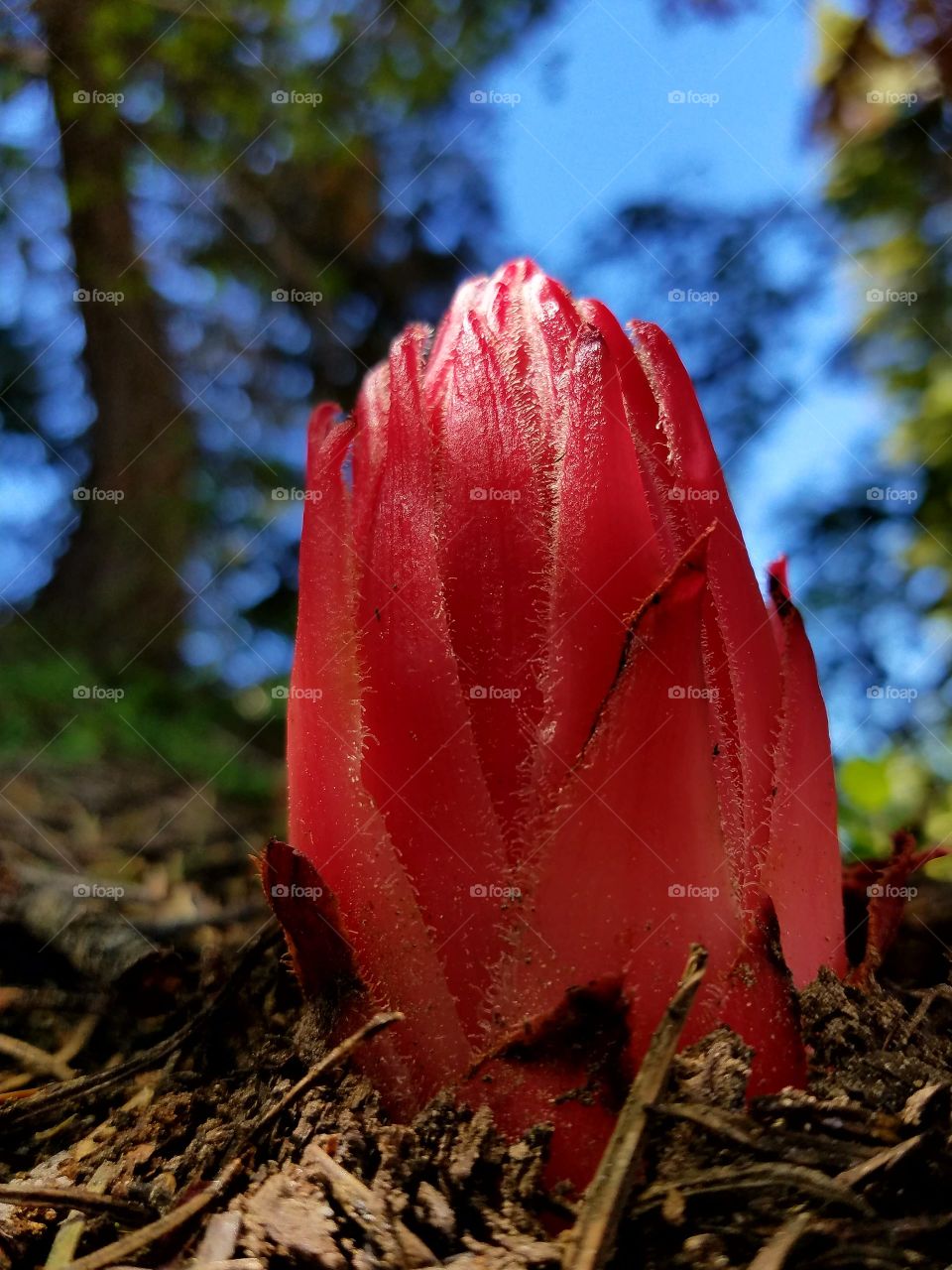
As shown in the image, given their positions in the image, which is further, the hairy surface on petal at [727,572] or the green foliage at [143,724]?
the green foliage at [143,724]

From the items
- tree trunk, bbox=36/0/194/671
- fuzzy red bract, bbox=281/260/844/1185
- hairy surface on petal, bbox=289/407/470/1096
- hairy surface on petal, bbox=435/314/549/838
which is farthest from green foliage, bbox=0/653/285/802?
hairy surface on petal, bbox=435/314/549/838

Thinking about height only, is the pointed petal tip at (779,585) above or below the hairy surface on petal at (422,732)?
above

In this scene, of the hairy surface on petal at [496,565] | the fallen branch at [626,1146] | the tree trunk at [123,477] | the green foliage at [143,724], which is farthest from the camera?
the tree trunk at [123,477]

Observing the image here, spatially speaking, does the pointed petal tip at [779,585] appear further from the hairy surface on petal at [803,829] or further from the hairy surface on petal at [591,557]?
the hairy surface on petal at [591,557]

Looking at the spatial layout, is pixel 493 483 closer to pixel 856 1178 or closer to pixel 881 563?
pixel 856 1178

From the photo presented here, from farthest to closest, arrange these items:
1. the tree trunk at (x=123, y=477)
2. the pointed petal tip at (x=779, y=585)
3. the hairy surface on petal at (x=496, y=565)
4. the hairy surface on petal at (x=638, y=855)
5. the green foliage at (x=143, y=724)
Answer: the tree trunk at (x=123, y=477)
the green foliage at (x=143, y=724)
the pointed petal tip at (x=779, y=585)
the hairy surface on petal at (x=496, y=565)
the hairy surface on petal at (x=638, y=855)

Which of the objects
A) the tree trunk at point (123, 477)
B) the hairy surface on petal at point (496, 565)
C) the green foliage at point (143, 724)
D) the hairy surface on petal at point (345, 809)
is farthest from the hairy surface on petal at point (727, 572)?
the tree trunk at point (123, 477)

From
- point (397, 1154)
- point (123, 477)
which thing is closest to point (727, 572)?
point (397, 1154)

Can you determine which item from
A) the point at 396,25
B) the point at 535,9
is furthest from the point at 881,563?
the point at 396,25

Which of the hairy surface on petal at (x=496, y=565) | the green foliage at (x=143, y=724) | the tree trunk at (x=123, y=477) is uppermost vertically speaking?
the tree trunk at (x=123, y=477)
